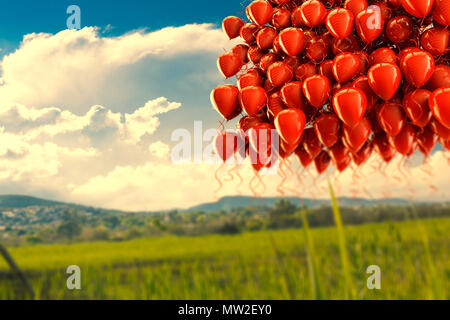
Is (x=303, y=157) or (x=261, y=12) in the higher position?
(x=261, y=12)

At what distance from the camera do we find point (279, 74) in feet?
1.53

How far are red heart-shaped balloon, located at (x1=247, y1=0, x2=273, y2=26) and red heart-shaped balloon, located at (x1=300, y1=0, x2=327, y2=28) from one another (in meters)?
0.05

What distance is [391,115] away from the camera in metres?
0.46

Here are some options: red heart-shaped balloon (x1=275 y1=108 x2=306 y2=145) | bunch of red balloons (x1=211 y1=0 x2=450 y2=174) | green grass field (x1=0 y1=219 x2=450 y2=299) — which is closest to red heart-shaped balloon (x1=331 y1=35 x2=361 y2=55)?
bunch of red balloons (x1=211 y1=0 x2=450 y2=174)

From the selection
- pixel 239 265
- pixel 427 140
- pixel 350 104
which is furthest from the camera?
pixel 239 265

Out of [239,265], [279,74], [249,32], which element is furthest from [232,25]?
[239,265]

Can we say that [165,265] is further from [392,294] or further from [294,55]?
[294,55]

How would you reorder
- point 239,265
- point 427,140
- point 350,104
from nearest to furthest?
point 350,104, point 427,140, point 239,265

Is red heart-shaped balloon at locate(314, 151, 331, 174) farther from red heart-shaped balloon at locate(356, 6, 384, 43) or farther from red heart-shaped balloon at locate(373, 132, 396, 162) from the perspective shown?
red heart-shaped balloon at locate(356, 6, 384, 43)

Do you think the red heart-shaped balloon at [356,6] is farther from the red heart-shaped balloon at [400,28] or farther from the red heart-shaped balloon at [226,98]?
the red heart-shaped balloon at [226,98]

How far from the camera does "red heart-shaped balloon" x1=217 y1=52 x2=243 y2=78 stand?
534 millimetres

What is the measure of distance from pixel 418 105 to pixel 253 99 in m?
0.19

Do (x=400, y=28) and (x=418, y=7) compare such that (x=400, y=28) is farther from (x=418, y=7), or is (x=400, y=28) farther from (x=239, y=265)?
(x=239, y=265)
